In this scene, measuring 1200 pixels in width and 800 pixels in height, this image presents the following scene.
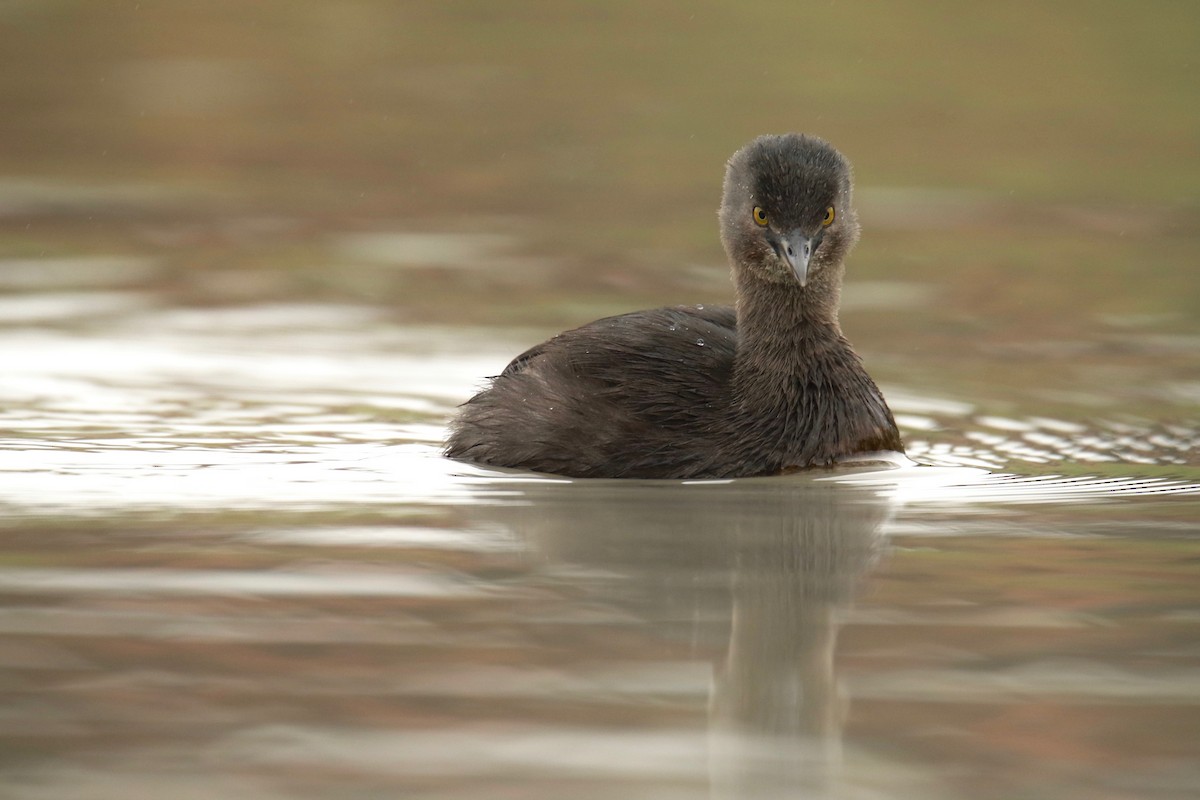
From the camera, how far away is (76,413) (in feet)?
28.8

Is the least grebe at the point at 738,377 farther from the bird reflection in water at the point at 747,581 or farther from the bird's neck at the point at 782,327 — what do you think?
the bird reflection in water at the point at 747,581

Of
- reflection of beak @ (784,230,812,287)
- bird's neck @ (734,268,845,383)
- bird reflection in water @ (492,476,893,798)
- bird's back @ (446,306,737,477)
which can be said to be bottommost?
bird reflection in water @ (492,476,893,798)

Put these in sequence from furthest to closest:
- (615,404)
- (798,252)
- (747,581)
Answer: (798,252) < (615,404) < (747,581)

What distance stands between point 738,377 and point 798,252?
1.76 feet

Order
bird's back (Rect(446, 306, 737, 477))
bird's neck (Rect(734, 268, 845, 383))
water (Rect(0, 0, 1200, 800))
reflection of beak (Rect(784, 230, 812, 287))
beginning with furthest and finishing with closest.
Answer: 1. bird's neck (Rect(734, 268, 845, 383))
2. reflection of beak (Rect(784, 230, 812, 287))
3. bird's back (Rect(446, 306, 737, 477))
4. water (Rect(0, 0, 1200, 800))

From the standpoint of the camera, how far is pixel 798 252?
7613 millimetres

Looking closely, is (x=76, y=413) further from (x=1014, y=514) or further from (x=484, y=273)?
(x=1014, y=514)

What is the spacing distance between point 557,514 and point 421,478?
1.04 metres

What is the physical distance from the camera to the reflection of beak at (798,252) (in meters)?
7.53

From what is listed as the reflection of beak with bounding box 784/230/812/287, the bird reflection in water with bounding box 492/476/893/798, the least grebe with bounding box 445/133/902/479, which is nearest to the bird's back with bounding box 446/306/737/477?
the least grebe with bounding box 445/133/902/479

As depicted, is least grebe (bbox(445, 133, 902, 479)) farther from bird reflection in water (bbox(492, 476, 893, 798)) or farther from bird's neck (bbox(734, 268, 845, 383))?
bird reflection in water (bbox(492, 476, 893, 798))

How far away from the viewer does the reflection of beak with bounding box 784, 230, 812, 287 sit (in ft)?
24.7

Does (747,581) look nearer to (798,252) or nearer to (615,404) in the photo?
(615,404)

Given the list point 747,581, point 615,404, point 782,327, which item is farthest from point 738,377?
point 747,581
